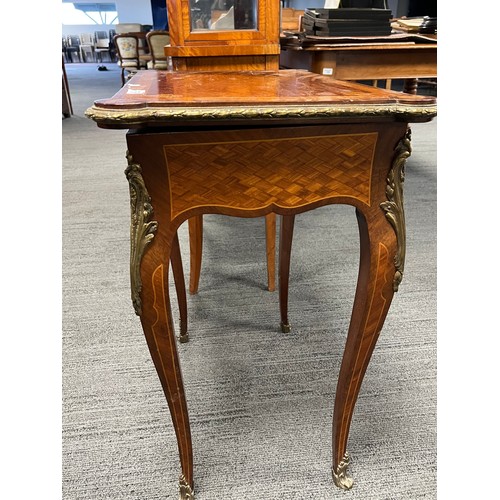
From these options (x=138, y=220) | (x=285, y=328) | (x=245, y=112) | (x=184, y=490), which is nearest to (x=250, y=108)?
(x=245, y=112)

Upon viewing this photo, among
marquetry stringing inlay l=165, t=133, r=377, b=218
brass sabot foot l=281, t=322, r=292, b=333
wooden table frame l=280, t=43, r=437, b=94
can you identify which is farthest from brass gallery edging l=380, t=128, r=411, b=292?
wooden table frame l=280, t=43, r=437, b=94

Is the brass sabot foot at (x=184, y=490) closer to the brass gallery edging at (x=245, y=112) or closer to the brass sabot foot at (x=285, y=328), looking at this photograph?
the brass sabot foot at (x=285, y=328)

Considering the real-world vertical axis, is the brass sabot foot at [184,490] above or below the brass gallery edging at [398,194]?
below

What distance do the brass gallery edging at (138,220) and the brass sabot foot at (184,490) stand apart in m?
0.40

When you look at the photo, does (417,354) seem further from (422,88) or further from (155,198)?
(422,88)

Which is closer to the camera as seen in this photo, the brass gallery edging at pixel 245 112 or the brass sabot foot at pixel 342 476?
the brass gallery edging at pixel 245 112

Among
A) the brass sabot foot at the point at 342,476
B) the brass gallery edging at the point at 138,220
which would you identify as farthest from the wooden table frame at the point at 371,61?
the brass sabot foot at the point at 342,476

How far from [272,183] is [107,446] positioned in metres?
0.69

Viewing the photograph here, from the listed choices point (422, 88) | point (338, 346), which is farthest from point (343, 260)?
point (422, 88)

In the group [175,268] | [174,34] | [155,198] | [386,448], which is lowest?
[386,448]

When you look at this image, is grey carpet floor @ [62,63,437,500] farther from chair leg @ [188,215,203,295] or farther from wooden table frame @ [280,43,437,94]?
wooden table frame @ [280,43,437,94]

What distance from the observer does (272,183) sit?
A: 0.60 metres

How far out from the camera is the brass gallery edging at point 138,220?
1.87ft

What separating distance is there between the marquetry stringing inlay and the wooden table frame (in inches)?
43.0
